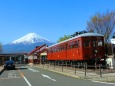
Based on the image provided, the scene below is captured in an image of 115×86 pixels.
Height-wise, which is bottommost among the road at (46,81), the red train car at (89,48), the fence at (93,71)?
the road at (46,81)

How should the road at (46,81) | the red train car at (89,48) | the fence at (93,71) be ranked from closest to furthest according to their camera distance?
the road at (46,81), the fence at (93,71), the red train car at (89,48)

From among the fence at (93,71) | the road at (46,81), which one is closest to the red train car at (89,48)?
the fence at (93,71)

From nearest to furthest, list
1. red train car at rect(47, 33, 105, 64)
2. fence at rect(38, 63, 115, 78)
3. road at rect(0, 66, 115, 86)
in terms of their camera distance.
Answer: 1. road at rect(0, 66, 115, 86)
2. fence at rect(38, 63, 115, 78)
3. red train car at rect(47, 33, 105, 64)

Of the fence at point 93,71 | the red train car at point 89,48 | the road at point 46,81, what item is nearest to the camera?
the road at point 46,81

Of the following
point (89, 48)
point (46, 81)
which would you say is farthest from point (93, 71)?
point (46, 81)

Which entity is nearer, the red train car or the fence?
the fence

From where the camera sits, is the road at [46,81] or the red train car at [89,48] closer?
the road at [46,81]

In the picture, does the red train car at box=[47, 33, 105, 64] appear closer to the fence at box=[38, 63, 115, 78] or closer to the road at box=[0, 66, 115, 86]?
the fence at box=[38, 63, 115, 78]

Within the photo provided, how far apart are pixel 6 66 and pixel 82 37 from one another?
70.4ft

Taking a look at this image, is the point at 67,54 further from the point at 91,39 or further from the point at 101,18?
the point at 101,18

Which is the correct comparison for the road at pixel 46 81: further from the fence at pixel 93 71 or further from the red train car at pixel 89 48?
the red train car at pixel 89 48

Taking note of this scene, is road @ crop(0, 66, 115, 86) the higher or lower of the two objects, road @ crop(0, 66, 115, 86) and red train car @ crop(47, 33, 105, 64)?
the lower

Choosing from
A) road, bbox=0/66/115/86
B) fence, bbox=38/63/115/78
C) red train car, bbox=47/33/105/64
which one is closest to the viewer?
road, bbox=0/66/115/86

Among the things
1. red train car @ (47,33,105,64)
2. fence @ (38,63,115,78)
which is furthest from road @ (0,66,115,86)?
red train car @ (47,33,105,64)
